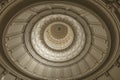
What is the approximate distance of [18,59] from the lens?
46.4 ft

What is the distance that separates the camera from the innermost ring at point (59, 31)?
729 inches

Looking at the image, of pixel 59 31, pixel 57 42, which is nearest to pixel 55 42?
pixel 57 42

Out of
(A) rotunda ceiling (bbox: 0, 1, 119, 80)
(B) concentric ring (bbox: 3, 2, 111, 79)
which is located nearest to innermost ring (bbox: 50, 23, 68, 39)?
(A) rotunda ceiling (bbox: 0, 1, 119, 80)

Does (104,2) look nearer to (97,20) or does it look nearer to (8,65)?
(97,20)

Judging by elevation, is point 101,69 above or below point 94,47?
below

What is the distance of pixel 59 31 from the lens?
19.3 meters

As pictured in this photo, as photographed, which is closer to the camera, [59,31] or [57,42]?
[57,42]

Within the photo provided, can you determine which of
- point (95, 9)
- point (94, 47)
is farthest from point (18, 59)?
point (95, 9)

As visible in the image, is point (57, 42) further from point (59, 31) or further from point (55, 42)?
point (59, 31)

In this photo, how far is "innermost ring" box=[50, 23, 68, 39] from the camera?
18516 millimetres

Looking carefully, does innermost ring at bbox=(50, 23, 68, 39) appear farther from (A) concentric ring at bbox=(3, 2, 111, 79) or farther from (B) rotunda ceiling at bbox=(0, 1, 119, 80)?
(A) concentric ring at bbox=(3, 2, 111, 79)

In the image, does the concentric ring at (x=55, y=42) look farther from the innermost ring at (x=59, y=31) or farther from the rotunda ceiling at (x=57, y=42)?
the innermost ring at (x=59, y=31)

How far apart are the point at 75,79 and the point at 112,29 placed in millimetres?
5098

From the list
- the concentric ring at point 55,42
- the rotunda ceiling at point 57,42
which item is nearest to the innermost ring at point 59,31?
the rotunda ceiling at point 57,42
